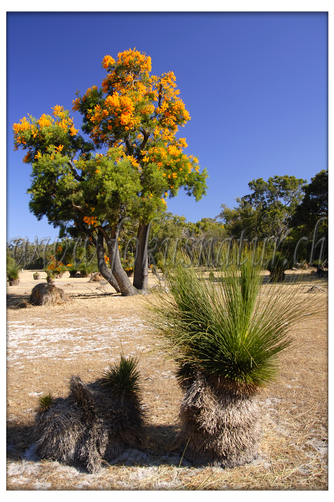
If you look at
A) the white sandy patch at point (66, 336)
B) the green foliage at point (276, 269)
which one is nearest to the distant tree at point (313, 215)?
the white sandy patch at point (66, 336)

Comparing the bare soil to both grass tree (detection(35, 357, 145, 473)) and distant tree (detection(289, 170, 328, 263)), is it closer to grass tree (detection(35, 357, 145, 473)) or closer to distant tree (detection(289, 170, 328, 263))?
grass tree (detection(35, 357, 145, 473))

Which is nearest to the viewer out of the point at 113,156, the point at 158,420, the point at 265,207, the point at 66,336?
the point at 158,420

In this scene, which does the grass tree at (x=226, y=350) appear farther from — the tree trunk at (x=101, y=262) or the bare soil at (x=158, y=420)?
the tree trunk at (x=101, y=262)

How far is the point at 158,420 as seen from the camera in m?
3.56

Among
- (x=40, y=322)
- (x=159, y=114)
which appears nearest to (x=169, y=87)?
(x=159, y=114)

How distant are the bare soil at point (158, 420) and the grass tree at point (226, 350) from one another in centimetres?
17

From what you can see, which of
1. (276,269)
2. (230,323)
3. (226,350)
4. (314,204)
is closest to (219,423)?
(226,350)

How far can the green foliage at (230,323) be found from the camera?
253 centimetres

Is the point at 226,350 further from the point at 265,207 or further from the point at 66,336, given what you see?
the point at 265,207

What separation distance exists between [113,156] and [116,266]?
14.6 ft

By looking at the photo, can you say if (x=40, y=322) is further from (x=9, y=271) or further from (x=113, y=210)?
(x=9, y=271)

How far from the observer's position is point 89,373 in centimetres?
488

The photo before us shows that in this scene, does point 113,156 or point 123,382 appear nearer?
point 123,382

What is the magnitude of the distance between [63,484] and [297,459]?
193 cm
